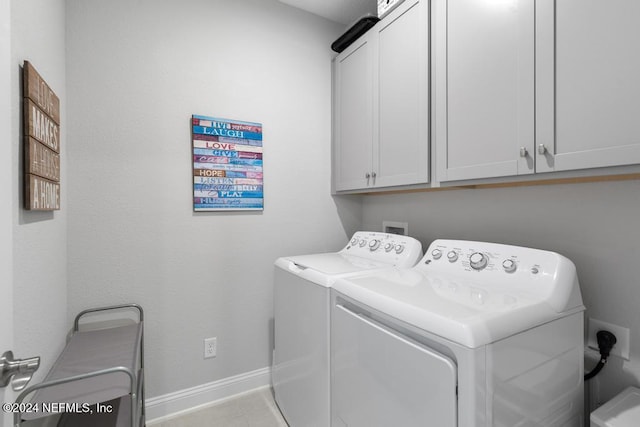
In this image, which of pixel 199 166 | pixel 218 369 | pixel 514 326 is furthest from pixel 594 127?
pixel 218 369

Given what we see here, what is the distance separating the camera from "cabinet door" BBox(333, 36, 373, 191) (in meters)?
1.84

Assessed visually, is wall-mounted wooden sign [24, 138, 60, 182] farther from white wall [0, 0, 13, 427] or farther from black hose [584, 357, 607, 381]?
black hose [584, 357, 607, 381]

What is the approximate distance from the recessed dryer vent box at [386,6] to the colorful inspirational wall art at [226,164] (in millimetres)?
992

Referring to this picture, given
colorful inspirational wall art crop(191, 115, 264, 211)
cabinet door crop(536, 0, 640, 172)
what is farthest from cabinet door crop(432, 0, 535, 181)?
colorful inspirational wall art crop(191, 115, 264, 211)

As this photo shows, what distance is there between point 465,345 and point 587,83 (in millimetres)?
904

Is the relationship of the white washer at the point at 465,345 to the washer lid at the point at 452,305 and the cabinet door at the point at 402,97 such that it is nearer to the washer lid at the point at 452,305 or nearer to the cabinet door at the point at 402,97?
the washer lid at the point at 452,305

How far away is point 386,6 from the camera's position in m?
1.65

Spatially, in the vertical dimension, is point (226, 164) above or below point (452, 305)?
above

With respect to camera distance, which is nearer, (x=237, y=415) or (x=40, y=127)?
(x=40, y=127)

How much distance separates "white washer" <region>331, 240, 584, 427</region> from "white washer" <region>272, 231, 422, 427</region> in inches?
3.3

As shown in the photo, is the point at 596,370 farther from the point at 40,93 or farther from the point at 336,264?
the point at 40,93

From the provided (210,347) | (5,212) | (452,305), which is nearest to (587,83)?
(452,305)

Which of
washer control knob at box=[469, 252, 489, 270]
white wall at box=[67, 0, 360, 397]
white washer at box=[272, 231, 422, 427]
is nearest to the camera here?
washer control knob at box=[469, 252, 489, 270]

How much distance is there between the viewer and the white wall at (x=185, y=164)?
1.53 metres
